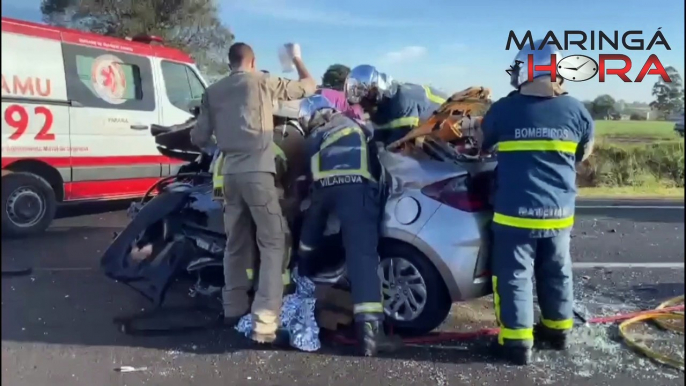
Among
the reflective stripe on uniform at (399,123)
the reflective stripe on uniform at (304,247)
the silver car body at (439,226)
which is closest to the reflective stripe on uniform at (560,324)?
the silver car body at (439,226)

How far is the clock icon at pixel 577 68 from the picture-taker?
237 centimetres

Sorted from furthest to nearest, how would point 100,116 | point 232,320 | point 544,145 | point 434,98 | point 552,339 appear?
point 100,116, point 434,98, point 232,320, point 552,339, point 544,145

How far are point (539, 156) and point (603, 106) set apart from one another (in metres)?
0.72

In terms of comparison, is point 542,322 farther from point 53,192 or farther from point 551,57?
point 53,192

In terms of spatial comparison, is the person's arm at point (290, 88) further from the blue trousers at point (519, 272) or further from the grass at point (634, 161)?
the grass at point (634, 161)

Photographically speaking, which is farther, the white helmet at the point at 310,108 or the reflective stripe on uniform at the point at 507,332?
the white helmet at the point at 310,108

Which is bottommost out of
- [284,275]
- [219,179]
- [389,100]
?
[284,275]

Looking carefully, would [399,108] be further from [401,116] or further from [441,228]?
[441,228]

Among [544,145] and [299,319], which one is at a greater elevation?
[544,145]

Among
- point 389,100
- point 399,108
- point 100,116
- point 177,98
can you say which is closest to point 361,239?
point 389,100

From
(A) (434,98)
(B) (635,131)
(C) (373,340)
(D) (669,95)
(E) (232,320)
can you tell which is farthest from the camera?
(A) (434,98)

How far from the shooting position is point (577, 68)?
8.02 ft

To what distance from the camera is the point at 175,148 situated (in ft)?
16.4

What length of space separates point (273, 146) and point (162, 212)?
96 centimetres
